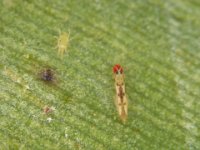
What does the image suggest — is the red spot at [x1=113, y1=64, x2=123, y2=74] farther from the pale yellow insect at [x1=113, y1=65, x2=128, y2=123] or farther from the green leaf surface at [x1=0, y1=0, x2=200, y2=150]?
the green leaf surface at [x1=0, y1=0, x2=200, y2=150]

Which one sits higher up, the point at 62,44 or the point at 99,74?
the point at 62,44

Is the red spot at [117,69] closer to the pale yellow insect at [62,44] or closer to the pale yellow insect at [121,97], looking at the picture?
the pale yellow insect at [121,97]

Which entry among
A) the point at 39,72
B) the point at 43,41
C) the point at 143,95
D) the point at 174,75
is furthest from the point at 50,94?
the point at 174,75

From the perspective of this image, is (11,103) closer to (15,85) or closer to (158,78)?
(15,85)

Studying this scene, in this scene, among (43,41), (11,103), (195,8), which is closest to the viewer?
(11,103)

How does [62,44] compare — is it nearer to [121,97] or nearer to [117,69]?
[117,69]

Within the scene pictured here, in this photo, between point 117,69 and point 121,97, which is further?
point 117,69

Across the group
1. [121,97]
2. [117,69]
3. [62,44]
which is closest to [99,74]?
[117,69]


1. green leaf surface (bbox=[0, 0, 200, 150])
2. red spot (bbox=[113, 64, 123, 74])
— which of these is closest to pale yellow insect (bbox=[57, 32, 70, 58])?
green leaf surface (bbox=[0, 0, 200, 150])
